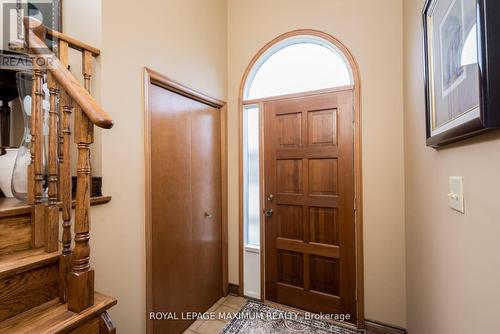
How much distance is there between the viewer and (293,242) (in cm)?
233

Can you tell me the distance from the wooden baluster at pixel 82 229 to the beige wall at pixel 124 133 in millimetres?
409

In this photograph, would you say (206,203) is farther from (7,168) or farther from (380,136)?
(380,136)

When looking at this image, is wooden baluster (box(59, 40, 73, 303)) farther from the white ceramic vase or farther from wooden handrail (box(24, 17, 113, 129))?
the white ceramic vase

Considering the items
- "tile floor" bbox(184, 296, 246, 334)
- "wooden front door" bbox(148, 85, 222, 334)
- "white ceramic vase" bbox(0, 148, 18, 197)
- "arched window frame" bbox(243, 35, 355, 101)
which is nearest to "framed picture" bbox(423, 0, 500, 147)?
"arched window frame" bbox(243, 35, 355, 101)

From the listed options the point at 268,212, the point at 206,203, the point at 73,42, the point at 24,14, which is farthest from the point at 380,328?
the point at 24,14

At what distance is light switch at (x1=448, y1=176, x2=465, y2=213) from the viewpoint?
0.83 metres

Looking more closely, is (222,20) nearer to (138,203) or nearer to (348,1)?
(348,1)

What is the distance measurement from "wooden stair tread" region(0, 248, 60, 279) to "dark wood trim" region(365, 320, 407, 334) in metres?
2.24

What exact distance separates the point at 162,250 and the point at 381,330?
72.6 inches

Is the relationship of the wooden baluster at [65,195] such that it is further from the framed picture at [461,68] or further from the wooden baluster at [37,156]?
the framed picture at [461,68]

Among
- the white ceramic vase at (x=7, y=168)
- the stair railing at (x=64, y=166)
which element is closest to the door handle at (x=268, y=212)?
the stair railing at (x=64, y=166)

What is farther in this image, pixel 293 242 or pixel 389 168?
pixel 293 242

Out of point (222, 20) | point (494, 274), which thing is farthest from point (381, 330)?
point (222, 20)

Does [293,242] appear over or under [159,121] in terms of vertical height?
under
